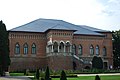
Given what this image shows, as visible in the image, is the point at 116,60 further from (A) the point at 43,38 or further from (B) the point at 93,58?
(A) the point at 43,38

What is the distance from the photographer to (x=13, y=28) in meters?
61.6

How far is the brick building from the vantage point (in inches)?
2266

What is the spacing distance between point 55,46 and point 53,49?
7.05 feet

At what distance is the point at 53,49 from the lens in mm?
57625

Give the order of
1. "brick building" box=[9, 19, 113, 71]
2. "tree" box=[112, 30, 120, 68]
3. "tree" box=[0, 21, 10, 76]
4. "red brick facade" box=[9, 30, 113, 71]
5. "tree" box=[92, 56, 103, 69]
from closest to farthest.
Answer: "tree" box=[0, 21, 10, 76] → "red brick facade" box=[9, 30, 113, 71] → "brick building" box=[9, 19, 113, 71] → "tree" box=[92, 56, 103, 69] → "tree" box=[112, 30, 120, 68]

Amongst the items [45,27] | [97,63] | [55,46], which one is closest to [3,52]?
[55,46]

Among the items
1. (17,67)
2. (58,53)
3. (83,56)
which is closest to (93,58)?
(83,56)

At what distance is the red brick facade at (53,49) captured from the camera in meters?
56.9

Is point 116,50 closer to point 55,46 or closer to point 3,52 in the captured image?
point 55,46

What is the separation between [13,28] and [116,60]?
30.3 meters

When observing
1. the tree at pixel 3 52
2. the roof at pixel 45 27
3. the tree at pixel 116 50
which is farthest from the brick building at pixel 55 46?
the tree at pixel 3 52

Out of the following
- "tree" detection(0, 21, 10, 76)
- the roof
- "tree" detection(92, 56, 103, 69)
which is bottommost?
"tree" detection(92, 56, 103, 69)

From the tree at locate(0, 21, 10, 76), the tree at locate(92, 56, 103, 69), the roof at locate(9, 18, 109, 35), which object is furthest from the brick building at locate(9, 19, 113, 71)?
the tree at locate(0, 21, 10, 76)

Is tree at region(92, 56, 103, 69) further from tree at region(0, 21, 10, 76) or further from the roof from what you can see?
tree at region(0, 21, 10, 76)
